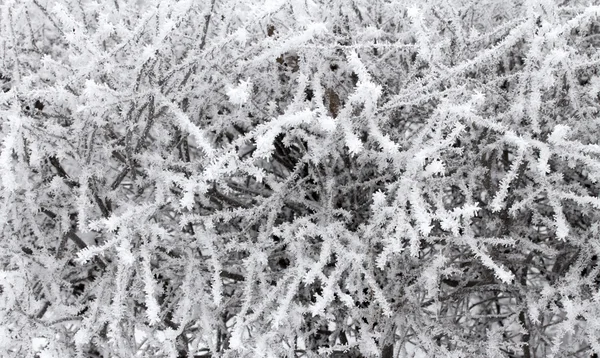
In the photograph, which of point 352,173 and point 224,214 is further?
point 352,173

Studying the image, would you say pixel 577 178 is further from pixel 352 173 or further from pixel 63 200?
pixel 63 200

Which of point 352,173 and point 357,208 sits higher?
point 352,173

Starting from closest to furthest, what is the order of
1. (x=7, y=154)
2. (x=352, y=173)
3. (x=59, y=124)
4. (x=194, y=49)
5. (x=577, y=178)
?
(x=7, y=154) < (x=194, y=49) < (x=59, y=124) < (x=352, y=173) < (x=577, y=178)

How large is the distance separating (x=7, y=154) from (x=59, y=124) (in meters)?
0.68

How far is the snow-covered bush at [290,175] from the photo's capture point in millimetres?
2584

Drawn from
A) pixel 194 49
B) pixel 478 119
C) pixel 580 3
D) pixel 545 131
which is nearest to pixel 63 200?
pixel 194 49

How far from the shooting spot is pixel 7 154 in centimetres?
239

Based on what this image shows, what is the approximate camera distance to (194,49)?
112 inches

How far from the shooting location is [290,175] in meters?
3.01

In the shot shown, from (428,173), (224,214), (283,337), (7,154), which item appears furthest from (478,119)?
(7,154)

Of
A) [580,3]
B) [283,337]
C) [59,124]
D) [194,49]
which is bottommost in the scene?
[283,337]

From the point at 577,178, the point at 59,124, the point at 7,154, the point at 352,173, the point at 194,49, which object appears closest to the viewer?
the point at 7,154

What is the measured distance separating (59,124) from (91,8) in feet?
2.36

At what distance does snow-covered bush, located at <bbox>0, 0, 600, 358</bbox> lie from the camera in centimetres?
258
